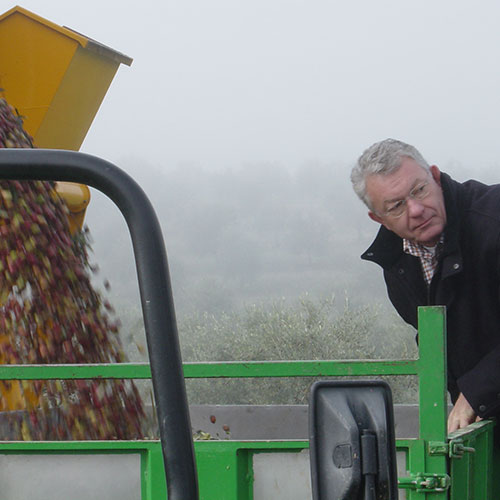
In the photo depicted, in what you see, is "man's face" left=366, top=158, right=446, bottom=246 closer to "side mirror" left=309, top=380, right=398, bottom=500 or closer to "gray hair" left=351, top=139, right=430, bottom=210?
"gray hair" left=351, top=139, right=430, bottom=210

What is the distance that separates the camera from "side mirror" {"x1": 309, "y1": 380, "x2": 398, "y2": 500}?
75 centimetres

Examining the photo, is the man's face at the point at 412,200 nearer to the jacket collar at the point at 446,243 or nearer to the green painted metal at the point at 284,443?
the jacket collar at the point at 446,243

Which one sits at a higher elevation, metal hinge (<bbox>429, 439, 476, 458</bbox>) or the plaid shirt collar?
the plaid shirt collar

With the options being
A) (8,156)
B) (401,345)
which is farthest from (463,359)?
(401,345)

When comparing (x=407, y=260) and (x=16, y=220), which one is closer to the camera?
(x=407, y=260)

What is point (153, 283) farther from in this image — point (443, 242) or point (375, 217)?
point (375, 217)

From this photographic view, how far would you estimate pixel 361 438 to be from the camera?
748 mm

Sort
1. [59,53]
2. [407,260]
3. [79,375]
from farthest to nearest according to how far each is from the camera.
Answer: [59,53]
[407,260]
[79,375]

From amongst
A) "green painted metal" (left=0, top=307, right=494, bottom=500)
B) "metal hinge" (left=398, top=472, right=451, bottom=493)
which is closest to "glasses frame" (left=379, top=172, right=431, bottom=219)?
"green painted metal" (left=0, top=307, right=494, bottom=500)

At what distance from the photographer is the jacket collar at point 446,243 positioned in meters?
2.31

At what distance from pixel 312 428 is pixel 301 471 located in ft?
2.79

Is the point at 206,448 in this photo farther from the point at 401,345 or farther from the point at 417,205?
the point at 401,345

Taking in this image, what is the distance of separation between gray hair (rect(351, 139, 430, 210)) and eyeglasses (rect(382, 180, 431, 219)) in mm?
70

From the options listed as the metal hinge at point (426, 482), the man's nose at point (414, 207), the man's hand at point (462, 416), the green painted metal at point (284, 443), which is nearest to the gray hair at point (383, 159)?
the man's nose at point (414, 207)
